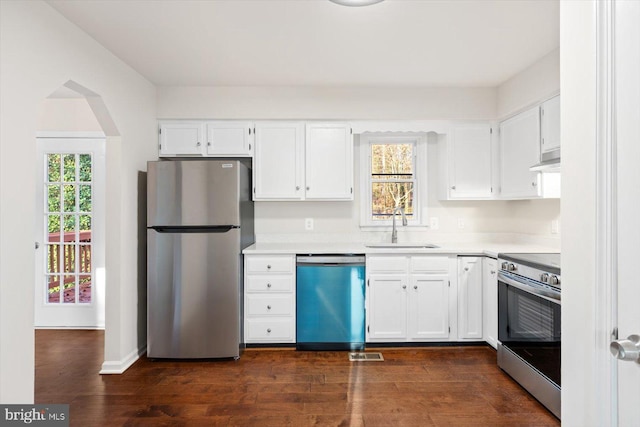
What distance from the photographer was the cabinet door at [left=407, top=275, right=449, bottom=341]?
135 inches

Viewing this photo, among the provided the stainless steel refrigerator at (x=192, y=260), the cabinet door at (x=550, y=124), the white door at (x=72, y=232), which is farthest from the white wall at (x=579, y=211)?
the white door at (x=72, y=232)

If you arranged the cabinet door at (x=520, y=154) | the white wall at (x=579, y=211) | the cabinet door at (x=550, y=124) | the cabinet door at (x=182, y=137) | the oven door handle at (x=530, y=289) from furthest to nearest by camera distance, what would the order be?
the cabinet door at (x=182, y=137), the cabinet door at (x=520, y=154), the cabinet door at (x=550, y=124), the oven door handle at (x=530, y=289), the white wall at (x=579, y=211)

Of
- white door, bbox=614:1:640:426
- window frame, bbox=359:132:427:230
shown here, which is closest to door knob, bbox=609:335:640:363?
white door, bbox=614:1:640:426

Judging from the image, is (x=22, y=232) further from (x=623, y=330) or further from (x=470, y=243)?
(x=470, y=243)

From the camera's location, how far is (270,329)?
11.2 feet

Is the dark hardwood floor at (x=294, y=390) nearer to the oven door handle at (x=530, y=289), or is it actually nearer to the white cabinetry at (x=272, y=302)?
the white cabinetry at (x=272, y=302)

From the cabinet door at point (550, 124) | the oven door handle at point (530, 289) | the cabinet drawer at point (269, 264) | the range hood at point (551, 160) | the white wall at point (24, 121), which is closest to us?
the white wall at point (24, 121)

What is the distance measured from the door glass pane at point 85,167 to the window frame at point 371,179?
2.93 metres

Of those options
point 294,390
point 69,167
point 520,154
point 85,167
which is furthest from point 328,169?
point 69,167

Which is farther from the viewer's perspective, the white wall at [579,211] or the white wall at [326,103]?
the white wall at [326,103]

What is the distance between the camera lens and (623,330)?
0.85m

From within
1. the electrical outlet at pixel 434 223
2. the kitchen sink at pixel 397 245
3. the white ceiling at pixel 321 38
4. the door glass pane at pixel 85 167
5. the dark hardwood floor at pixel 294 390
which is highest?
the white ceiling at pixel 321 38

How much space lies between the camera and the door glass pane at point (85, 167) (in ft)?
13.2

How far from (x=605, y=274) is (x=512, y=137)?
118 inches
